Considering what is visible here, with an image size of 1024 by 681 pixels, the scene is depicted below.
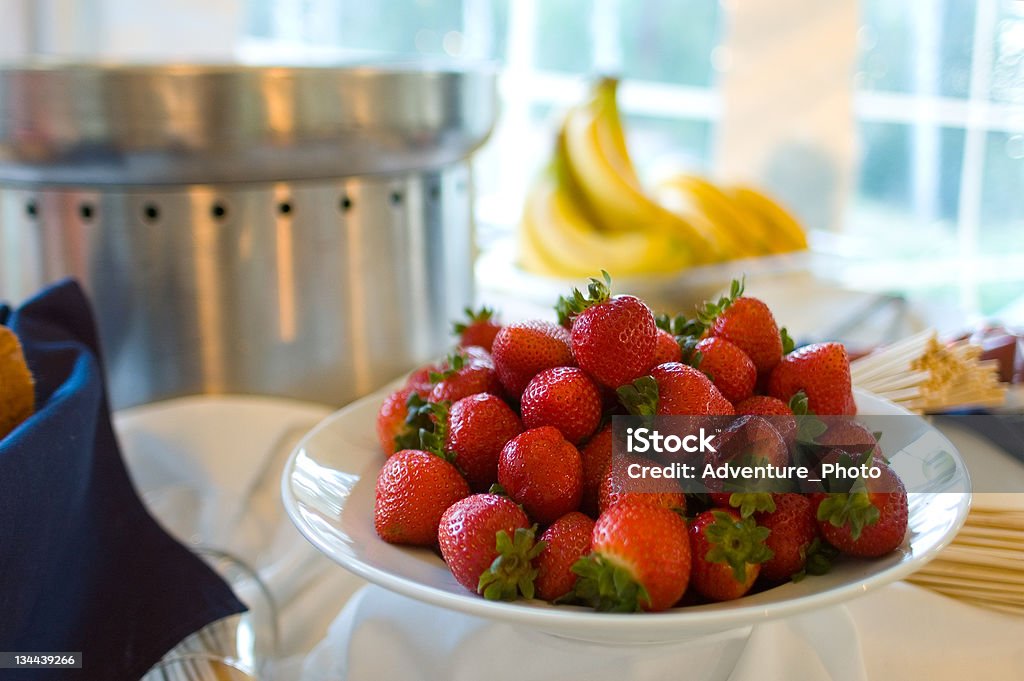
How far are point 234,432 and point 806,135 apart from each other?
158cm

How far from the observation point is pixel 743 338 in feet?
1.55

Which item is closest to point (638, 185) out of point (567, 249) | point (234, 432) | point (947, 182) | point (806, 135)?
point (567, 249)

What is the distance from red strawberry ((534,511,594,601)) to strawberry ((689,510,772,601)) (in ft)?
0.15

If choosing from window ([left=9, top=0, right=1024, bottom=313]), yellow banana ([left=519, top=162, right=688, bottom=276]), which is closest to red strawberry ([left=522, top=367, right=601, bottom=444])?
yellow banana ([left=519, top=162, right=688, bottom=276])

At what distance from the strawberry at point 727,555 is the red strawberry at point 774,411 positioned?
2.1 inches

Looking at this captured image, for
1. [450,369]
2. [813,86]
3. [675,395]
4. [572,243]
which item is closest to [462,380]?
[450,369]

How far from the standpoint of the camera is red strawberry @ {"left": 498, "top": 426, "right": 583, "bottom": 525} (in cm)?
40

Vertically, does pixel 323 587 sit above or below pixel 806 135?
below

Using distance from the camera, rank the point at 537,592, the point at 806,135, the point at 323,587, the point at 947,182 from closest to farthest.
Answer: the point at 537,592, the point at 323,587, the point at 806,135, the point at 947,182

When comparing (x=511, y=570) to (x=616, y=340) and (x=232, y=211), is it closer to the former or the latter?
(x=616, y=340)

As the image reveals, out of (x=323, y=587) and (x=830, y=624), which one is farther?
(x=323, y=587)

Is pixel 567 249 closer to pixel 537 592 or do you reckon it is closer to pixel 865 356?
pixel 865 356

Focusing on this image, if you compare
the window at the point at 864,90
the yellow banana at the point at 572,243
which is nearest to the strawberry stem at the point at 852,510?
the yellow banana at the point at 572,243

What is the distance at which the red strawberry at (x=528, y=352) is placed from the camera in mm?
458
